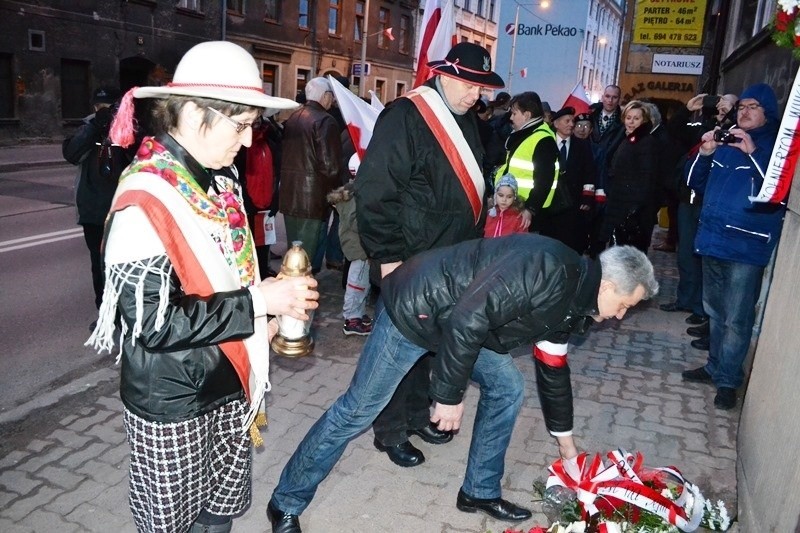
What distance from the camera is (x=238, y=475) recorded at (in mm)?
2459

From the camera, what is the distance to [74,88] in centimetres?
2097

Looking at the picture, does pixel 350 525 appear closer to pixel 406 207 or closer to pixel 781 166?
pixel 406 207

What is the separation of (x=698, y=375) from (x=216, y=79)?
15.3 feet

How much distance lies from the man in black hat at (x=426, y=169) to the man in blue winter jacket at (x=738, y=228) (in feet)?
6.78

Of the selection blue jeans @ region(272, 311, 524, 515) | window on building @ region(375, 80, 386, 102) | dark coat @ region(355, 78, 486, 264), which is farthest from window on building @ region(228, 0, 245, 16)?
blue jeans @ region(272, 311, 524, 515)

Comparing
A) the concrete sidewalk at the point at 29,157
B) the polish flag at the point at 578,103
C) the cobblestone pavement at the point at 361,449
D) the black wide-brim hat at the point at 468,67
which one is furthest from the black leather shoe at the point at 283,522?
the concrete sidewalk at the point at 29,157

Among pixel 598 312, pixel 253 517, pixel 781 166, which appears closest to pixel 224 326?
pixel 598 312

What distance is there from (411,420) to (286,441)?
0.77 metres

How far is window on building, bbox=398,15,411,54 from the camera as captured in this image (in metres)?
37.6

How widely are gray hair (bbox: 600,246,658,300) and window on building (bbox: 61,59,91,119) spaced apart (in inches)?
857

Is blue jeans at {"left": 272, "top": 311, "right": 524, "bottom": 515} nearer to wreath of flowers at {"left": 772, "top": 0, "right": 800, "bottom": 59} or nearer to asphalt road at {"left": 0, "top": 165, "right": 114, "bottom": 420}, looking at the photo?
wreath of flowers at {"left": 772, "top": 0, "right": 800, "bottom": 59}

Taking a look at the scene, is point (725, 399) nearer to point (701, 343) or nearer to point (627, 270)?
point (701, 343)

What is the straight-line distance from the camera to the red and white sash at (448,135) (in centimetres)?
348

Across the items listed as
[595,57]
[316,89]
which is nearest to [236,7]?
[316,89]
